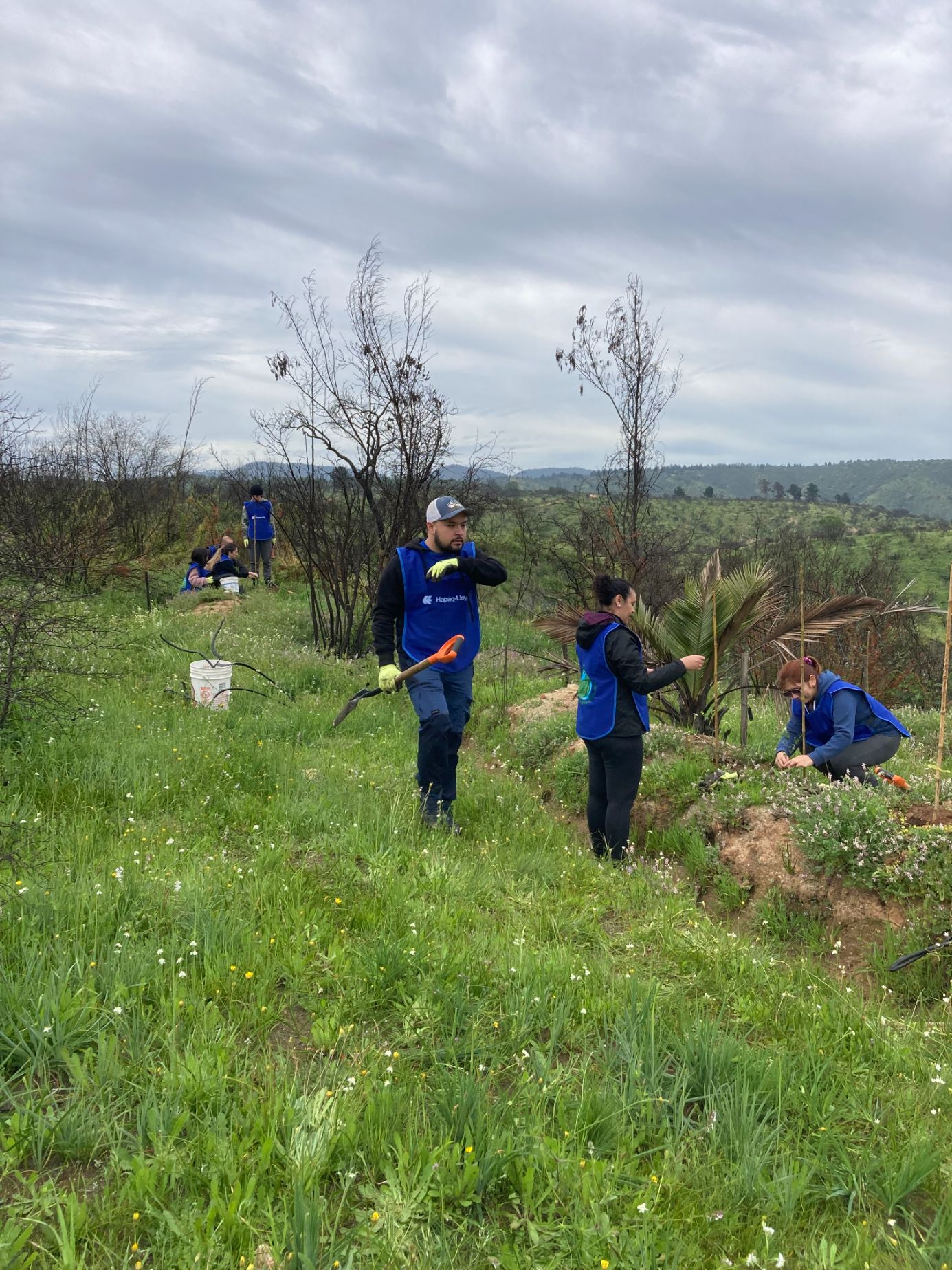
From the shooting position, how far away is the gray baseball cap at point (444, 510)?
4793 mm

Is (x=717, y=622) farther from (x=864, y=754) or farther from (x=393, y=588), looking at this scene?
(x=393, y=588)

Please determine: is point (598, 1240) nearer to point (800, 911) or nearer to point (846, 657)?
point (800, 911)

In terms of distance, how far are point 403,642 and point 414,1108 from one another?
10.7ft

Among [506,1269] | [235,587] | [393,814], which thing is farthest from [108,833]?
[235,587]

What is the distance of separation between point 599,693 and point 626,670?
229 millimetres

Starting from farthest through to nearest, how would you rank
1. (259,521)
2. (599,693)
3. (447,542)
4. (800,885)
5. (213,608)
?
(259,521), (213,608), (447,542), (599,693), (800,885)

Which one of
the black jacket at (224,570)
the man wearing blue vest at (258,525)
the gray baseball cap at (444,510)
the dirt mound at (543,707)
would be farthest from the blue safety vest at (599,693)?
the black jacket at (224,570)

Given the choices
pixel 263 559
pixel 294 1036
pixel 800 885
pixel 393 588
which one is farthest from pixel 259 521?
pixel 294 1036

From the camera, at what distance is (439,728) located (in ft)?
15.2

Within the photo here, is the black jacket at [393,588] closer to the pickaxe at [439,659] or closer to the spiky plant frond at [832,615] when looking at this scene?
the pickaxe at [439,659]

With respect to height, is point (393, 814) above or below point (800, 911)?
above

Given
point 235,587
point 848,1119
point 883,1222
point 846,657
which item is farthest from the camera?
point 846,657

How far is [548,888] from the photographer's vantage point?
418 centimetres

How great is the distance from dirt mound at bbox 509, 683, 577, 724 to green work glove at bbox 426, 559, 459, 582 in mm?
3195
